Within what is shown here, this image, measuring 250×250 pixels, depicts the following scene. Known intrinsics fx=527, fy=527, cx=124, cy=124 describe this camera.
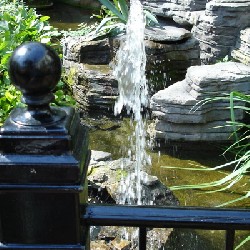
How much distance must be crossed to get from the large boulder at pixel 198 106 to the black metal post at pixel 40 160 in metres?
3.95

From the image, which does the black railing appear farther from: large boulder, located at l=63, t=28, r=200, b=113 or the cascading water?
large boulder, located at l=63, t=28, r=200, b=113

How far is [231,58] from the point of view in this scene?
688 cm

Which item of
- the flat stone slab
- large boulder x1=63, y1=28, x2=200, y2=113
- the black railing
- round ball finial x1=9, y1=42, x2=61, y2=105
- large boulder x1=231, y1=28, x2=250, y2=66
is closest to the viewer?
round ball finial x1=9, y1=42, x2=61, y2=105

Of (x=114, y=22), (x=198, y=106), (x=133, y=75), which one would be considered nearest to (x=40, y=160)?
(x=198, y=106)

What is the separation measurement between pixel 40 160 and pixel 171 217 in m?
0.32

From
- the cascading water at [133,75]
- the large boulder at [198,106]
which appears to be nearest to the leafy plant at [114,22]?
the cascading water at [133,75]

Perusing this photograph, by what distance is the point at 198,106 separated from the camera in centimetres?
509

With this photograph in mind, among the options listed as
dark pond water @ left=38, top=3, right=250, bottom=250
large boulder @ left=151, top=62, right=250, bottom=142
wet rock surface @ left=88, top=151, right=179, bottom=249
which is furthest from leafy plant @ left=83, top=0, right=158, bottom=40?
wet rock surface @ left=88, top=151, right=179, bottom=249

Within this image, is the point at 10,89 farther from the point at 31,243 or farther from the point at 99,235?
the point at 31,243

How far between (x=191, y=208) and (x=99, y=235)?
7.35ft

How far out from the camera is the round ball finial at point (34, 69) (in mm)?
1086

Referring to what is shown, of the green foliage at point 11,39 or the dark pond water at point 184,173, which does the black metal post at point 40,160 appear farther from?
the dark pond water at point 184,173

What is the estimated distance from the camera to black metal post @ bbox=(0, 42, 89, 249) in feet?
3.61

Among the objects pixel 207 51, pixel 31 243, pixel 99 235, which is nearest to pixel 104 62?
pixel 207 51
